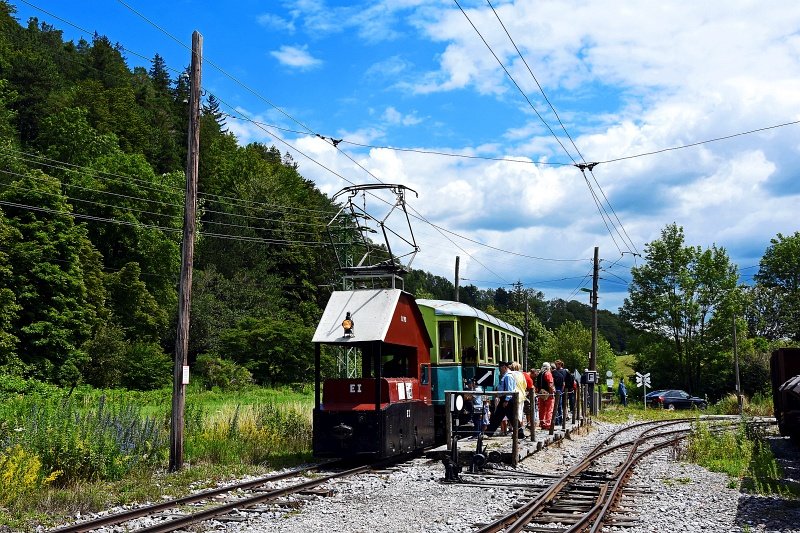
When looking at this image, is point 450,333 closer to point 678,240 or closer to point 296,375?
point 296,375

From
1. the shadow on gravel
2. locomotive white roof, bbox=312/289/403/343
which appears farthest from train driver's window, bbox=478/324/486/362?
the shadow on gravel

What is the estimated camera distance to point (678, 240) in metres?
60.2

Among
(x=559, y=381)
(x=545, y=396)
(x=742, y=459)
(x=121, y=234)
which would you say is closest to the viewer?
(x=742, y=459)

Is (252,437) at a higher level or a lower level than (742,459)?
higher

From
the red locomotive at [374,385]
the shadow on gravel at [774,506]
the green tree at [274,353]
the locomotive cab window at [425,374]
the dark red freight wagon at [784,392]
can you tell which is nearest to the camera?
the shadow on gravel at [774,506]

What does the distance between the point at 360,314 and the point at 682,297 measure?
48.6 meters

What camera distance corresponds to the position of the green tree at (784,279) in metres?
72.2

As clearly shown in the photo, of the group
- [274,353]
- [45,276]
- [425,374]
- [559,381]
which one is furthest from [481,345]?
[274,353]

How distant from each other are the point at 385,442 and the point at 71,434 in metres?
5.50

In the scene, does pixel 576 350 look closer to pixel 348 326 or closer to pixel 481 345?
pixel 481 345

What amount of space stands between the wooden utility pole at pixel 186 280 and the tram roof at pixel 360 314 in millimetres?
2554

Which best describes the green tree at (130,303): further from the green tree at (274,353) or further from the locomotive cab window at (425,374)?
the locomotive cab window at (425,374)

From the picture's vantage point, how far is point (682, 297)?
5906cm

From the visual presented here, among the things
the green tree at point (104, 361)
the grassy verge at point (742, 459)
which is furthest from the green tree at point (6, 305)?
the grassy verge at point (742, 459)
